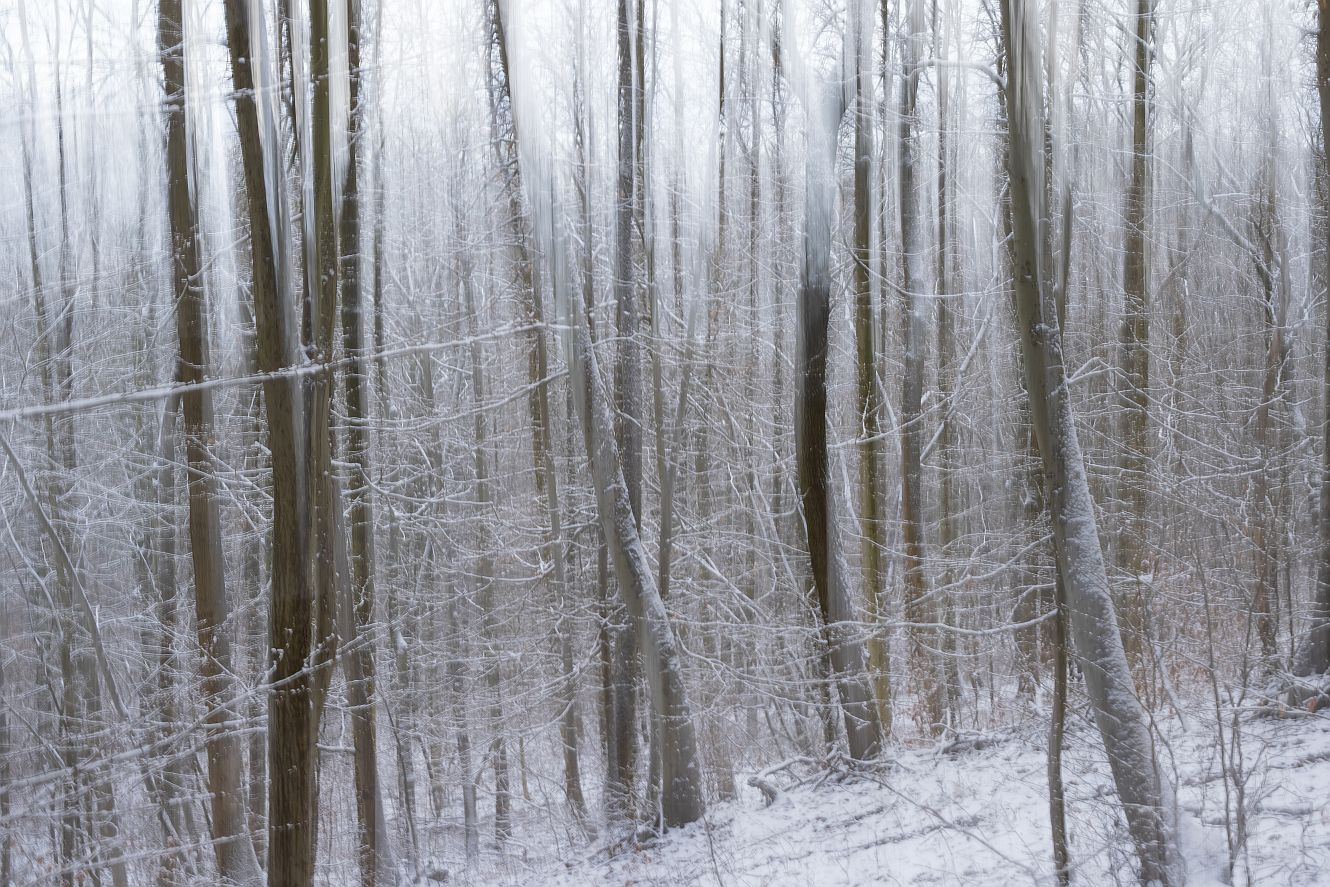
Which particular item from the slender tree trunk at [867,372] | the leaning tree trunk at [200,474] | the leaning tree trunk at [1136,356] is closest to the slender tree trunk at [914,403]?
the slender tree trunk at [867,372]

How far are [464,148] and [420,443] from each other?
255 cm

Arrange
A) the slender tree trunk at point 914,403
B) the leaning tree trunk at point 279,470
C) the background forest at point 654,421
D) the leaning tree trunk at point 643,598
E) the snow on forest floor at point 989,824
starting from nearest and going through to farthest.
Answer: the snow on forest floor at point 989,824
the leaning tree trunk at point 279,470
the background forest at point 654,421
the leaning tree trunk at point 643,598
the slender tree trunk at point 914,403

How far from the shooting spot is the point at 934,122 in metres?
6.99

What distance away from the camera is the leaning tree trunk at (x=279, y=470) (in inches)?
164

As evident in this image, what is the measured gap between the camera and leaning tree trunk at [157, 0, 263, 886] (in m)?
5.14

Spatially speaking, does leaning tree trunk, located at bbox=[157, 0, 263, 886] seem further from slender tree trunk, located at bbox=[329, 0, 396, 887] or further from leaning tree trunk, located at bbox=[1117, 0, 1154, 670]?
leaning tree trunk, located at bbox=[1117, 0, 1154, 670]

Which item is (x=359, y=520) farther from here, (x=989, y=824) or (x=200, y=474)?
(x=989, y=824)

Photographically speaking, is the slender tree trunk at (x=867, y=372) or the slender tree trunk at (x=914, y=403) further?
the slender tree trunk at (x=914, y=403)

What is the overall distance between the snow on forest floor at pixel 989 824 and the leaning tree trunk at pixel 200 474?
7.47 feet

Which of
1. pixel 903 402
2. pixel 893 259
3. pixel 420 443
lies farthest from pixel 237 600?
pixel 893 259

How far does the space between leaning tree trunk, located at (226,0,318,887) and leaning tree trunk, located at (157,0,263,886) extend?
42.1 inches

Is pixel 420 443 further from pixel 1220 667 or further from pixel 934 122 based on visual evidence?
pixel 1220 667

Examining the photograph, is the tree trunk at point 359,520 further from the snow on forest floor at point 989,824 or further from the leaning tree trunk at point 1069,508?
the leaning tree trunk at point 1069,508

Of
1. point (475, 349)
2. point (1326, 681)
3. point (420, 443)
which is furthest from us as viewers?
point (475, 349)
